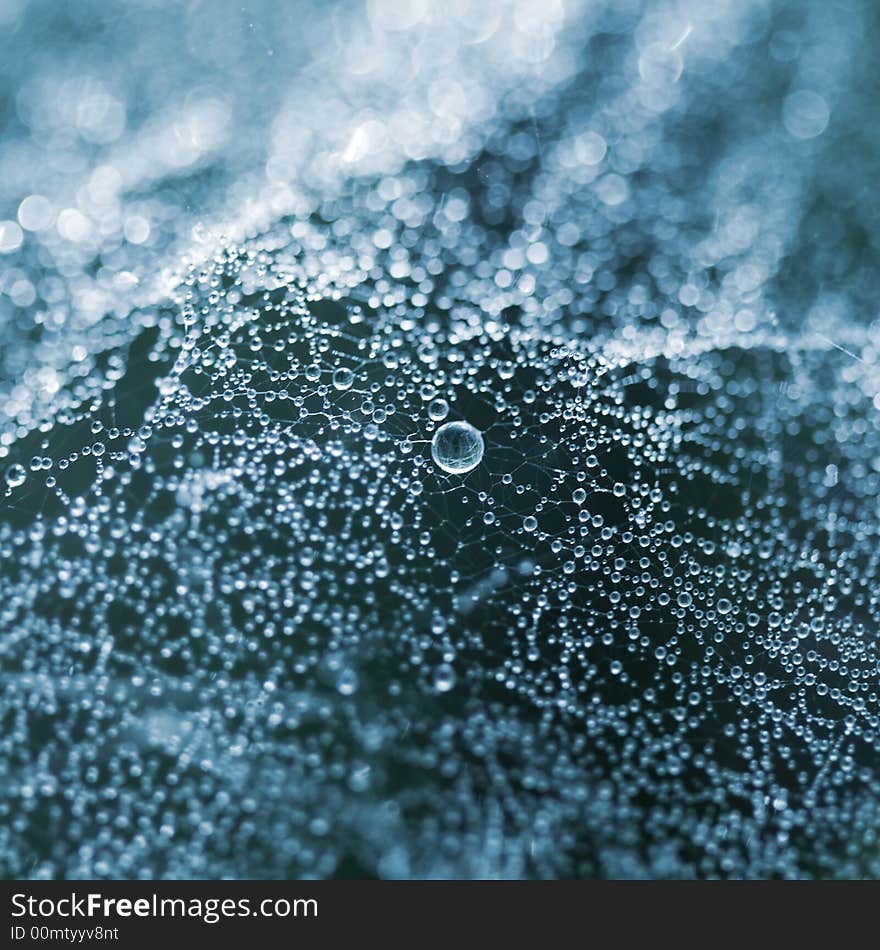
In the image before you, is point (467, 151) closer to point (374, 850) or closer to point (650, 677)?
point (650, 677)

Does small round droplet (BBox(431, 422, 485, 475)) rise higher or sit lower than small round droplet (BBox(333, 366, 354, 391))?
lower

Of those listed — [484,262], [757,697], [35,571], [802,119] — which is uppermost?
[802,119]

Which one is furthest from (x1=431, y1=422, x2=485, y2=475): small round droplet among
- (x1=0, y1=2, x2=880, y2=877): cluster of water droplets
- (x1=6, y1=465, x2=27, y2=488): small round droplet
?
(x1=6, y1=465, x2=27, y2=488): small round droplet

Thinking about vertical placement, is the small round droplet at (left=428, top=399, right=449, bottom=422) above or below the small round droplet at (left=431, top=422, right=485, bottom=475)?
above

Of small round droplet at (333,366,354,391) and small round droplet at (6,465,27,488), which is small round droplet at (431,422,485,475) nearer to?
small round droplet at (333,366,354,391)

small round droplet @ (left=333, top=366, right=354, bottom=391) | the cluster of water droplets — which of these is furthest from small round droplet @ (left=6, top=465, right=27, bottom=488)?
small round droplet @ (left=333, top=366, right=354, bottom=391)

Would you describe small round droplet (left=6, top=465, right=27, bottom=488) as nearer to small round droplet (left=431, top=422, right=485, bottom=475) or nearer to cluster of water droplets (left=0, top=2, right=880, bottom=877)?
cluster of water droplets (left=0, top=2, right=880, bottom=877)

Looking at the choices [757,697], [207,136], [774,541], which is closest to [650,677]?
[757,697]

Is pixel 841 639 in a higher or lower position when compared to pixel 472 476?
lower
